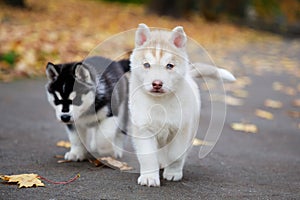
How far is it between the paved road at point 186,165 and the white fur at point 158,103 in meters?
0.28

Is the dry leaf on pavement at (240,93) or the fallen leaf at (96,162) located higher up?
the fallen leaf at (96,162)

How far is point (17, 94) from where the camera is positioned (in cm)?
782

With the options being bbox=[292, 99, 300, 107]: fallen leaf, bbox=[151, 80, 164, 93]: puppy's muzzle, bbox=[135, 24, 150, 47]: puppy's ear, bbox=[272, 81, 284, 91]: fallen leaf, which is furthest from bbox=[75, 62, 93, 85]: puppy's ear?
bbox=[272, 81, 284, 91]: fallen leaf

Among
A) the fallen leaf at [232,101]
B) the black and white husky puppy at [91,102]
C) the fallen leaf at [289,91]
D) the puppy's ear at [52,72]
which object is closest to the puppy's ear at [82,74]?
the black and white husky puppy at [91,102]

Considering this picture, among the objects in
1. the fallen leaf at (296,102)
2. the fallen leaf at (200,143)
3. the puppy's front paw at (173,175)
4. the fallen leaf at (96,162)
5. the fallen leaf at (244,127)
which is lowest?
the fallen leaf at (296,102)

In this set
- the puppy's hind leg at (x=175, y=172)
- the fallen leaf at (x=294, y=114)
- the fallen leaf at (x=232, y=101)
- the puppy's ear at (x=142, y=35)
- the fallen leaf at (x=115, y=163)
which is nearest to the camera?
the puppy's ear at (x=142, y=35)

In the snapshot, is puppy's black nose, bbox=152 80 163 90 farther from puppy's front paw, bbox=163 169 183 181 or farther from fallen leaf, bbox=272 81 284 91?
fallen leaf, bbox=272 81 284 91

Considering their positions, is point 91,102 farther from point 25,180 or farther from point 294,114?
point 294,114

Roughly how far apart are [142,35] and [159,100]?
0.52 m

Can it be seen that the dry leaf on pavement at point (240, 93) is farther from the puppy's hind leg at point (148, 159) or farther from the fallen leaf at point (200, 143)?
the puppy's hind leg at point (148, 159)

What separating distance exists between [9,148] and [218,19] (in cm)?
1669

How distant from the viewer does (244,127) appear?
6781mm

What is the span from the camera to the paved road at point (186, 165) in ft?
12.2

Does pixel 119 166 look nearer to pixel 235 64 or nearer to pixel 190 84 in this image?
pixel 190 84
